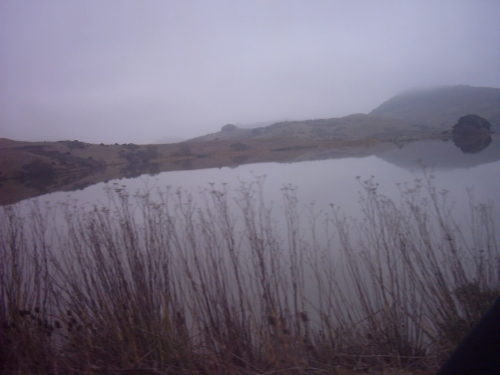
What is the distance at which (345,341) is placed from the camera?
4.73 m

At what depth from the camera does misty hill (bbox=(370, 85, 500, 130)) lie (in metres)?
15.6

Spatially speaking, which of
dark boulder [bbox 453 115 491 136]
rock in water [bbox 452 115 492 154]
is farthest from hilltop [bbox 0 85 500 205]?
dark boulder [bbox 453 115 491 136]

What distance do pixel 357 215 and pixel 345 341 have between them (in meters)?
3.60

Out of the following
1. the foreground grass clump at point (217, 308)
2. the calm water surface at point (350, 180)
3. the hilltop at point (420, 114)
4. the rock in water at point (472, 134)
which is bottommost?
the foreground grass clump at point (217, 308)

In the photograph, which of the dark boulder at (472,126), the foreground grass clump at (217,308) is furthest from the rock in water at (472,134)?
the foreground grass clump at (217,308)

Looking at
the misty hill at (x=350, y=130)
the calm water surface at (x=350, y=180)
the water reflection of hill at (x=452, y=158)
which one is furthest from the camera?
the misty hill at (x=350, y=130)

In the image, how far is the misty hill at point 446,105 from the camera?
15625 millimetres

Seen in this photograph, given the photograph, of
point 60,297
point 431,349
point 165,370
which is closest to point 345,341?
point 431,349

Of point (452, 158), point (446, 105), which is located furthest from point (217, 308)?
point (446, 105)

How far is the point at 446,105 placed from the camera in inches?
709

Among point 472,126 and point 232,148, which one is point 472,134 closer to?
point 472,126

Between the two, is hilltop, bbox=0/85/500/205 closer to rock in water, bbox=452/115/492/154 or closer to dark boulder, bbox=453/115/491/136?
rock in water, bbox=452/115/492/154

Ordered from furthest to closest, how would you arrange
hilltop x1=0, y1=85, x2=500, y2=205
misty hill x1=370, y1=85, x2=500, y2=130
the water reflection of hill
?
misty hill x1=370, y1=85, x2=500, y2=130 < hilltop x1=0, y1=85, x2=500, y2=205 < the water reflection of hill

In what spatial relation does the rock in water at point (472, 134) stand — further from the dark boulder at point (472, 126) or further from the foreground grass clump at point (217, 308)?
the foreground grass clump at point (217, 308)
